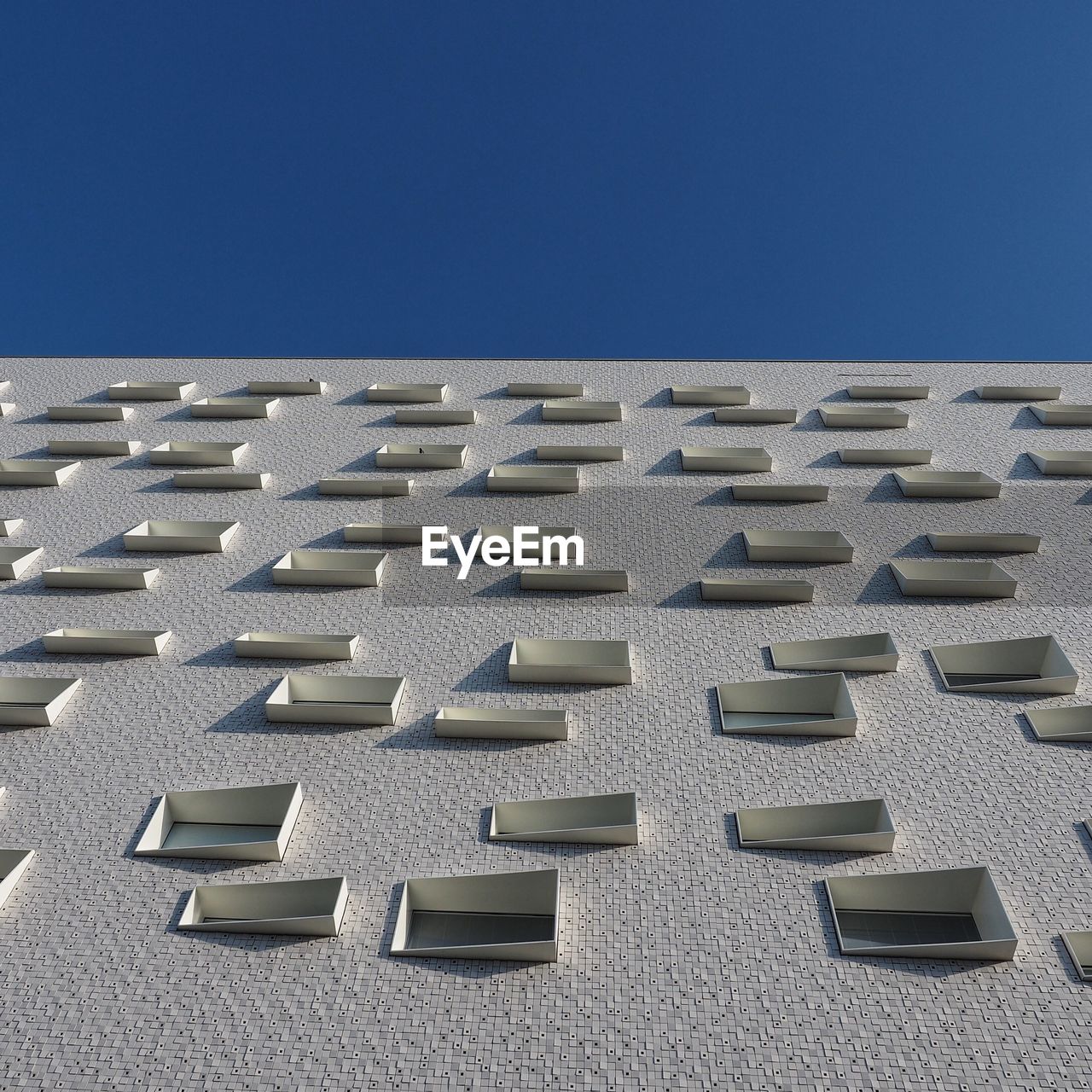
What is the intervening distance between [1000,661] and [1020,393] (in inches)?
413

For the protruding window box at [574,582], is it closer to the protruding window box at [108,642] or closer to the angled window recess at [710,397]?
the protruding window box at [108,642]

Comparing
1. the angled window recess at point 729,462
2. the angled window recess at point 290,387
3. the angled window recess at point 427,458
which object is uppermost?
the angled window recess at point 290,387

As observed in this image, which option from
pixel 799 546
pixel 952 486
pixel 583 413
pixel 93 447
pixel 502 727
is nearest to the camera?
pixel 502 727

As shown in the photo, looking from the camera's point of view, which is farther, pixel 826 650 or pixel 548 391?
pixel 548 391

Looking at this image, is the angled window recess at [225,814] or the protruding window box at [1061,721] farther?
the protruding window box at [1061,721]

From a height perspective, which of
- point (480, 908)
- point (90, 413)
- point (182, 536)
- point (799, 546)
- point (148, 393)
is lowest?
point (480, 908)

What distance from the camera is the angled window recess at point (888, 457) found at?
1789 cm

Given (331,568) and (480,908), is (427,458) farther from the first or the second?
(480,908)

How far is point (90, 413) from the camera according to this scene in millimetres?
20125

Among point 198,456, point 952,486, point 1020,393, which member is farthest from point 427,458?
point 1020,393

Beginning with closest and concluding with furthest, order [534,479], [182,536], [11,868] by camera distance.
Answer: [11,868] < [182,536] < [534,479]

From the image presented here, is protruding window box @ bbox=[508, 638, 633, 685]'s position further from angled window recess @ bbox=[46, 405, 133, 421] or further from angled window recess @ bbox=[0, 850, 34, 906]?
angled window recess @ bbox=[46, 405, 133, 421]

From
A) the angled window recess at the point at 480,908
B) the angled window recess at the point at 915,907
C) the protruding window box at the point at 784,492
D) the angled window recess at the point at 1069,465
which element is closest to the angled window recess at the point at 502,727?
the angled window recess at the point at 480,908

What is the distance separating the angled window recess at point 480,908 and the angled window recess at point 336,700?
2.85 m
